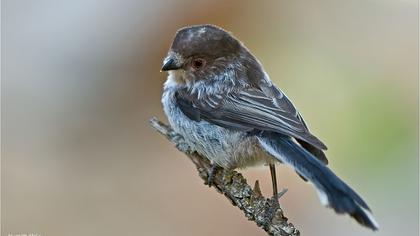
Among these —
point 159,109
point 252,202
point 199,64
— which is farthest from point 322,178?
point 159,109

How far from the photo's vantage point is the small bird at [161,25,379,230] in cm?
345

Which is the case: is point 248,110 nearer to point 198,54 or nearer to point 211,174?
point 211,174

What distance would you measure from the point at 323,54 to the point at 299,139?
15.9 ft

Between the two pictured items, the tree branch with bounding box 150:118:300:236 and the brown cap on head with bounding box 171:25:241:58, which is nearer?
the tree branch with bounding box 150:118:300:236

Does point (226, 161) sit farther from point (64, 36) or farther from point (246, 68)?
point (64, 36)

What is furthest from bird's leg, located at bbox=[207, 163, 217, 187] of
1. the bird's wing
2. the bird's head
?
the bird's head

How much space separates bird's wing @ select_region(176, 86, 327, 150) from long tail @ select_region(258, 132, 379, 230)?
0.25 feet

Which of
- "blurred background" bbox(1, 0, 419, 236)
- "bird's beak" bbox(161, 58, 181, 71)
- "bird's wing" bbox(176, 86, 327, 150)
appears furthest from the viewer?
"blurred background" bbox(1, 0, 419, 236)

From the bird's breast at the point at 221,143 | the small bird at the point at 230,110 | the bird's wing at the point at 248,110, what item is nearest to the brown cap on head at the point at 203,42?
the small bird at the point at 230,110

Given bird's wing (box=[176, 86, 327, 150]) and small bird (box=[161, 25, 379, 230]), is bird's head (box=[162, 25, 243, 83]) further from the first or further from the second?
bird's wing (box=[176, 86, 327, 150])

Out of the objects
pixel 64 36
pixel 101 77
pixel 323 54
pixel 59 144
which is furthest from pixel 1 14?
pixel 323 54

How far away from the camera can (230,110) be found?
12.6ft

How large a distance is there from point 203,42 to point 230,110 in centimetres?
62

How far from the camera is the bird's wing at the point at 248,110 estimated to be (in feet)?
11.7
